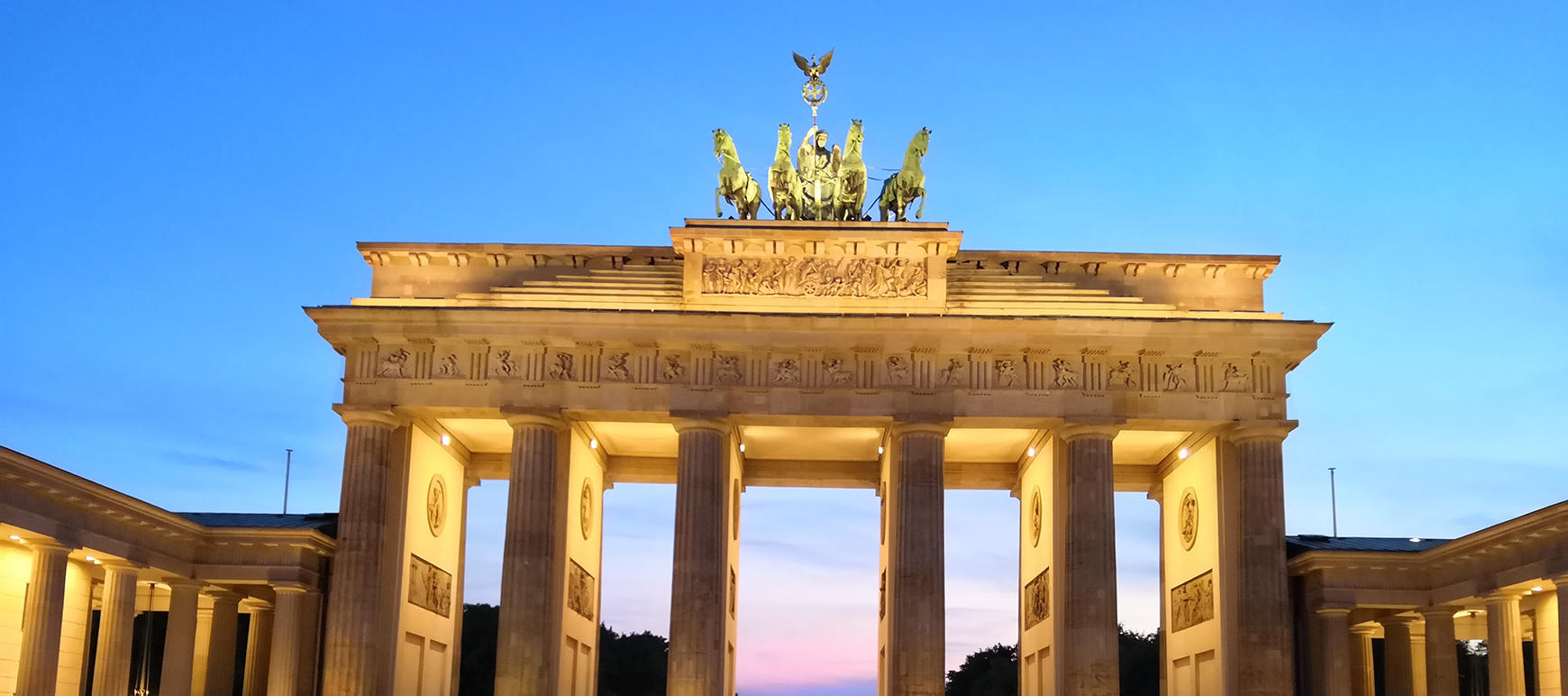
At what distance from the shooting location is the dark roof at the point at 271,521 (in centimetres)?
4303

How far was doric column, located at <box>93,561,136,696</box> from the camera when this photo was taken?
39.2 meters

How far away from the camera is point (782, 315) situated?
4312cm

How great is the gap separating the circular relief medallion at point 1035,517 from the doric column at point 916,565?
582 centimetres

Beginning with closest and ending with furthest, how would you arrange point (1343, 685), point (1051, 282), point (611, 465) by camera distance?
point (1343, 685), point (1051, 282), point (611, 465)

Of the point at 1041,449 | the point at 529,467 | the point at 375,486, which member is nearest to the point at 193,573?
the point at 375,486

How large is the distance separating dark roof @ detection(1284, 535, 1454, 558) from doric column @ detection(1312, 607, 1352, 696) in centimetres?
188

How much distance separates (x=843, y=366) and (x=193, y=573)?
1888 cm

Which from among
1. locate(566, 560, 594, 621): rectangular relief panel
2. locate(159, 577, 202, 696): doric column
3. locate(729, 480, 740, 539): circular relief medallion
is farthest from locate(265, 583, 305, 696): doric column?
locate(729, 480, 740, 539): circular relief medallion

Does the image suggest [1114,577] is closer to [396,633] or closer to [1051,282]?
[1051,282]

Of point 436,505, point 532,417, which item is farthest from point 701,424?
point 436,505

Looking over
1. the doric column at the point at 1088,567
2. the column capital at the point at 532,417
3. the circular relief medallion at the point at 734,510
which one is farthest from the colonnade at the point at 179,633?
the doric column at the point at 1088,567

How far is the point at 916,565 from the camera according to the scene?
42.8 meters

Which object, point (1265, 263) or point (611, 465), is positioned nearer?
point (1265, 263)

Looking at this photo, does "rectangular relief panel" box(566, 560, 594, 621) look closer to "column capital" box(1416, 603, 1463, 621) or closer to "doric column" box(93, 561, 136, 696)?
"doric column" box(93, 561, 136, 696)
